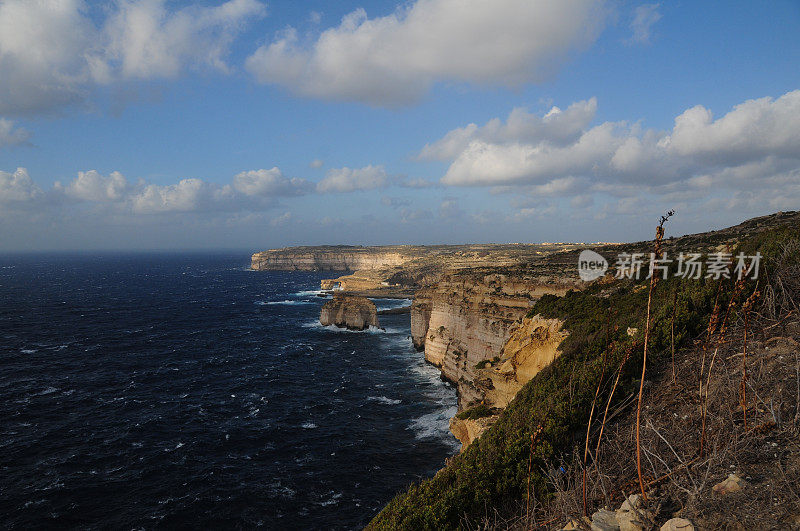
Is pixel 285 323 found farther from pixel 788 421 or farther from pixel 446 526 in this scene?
pixel 788 421

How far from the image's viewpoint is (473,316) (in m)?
49.0

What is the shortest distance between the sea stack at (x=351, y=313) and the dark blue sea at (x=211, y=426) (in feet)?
9.75

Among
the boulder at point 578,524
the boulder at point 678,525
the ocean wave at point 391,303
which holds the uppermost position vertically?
the boulder at point 678,525

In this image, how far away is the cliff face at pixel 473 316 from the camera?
4309cm

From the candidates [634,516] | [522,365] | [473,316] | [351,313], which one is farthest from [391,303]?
[634,516]

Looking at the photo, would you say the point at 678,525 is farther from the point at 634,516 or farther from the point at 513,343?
the point at 513,343

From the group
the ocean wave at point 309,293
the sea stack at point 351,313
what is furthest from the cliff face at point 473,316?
the ocean wave at point 309,293

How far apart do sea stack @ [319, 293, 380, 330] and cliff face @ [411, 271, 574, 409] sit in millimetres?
24882

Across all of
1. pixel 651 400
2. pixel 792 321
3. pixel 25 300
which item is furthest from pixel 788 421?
pixel 25 300

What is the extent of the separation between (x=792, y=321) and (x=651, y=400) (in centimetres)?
556

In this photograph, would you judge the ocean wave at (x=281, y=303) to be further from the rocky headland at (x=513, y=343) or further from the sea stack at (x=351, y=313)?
the rocky headland at (x=513, y=343)

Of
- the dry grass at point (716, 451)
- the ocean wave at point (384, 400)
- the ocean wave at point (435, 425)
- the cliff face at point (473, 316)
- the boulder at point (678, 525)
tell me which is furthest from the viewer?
the ocean wave at point (384, 400)

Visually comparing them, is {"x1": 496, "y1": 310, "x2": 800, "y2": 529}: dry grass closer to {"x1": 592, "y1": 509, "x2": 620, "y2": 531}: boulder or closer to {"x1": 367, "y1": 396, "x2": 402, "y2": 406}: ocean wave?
{"x1": 592, "y1": 509, "x2": 620, "y2": 531}: boulder

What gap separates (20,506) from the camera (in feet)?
86.6
